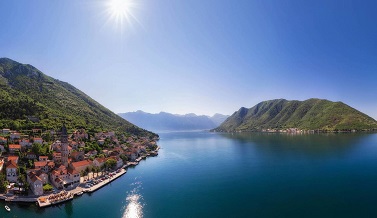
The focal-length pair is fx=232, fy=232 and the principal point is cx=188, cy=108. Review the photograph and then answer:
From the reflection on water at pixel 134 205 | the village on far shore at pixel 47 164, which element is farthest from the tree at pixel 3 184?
the reflection on water at pixel 134 205

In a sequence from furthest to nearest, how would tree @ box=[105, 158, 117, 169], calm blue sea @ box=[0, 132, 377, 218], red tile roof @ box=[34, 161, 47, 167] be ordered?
tree @ box=[105, 158, 117, 169], red tile roof @ box=[34, 161, 47, 167], calm blue sea @ box=[0, 132, 377, 218]

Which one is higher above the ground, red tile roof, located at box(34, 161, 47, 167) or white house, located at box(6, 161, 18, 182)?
red tile roof, located at box(34, 161, 47, 167)

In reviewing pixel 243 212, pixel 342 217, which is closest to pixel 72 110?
pixel 243 212

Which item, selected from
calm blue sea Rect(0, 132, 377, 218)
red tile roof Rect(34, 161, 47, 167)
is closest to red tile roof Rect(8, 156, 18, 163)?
red tile roof Rect(34, 161, 47, 167)

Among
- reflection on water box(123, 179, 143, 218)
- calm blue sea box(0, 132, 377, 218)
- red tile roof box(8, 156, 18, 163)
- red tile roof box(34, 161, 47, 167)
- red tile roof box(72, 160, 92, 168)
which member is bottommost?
reflection on water box(123, 179, 143, 218)

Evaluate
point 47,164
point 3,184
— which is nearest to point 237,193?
point 47,164

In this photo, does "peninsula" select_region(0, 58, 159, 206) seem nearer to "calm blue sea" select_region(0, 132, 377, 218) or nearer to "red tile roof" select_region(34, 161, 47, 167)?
"red tile roof" select_region(34, 161, 47, 167)
